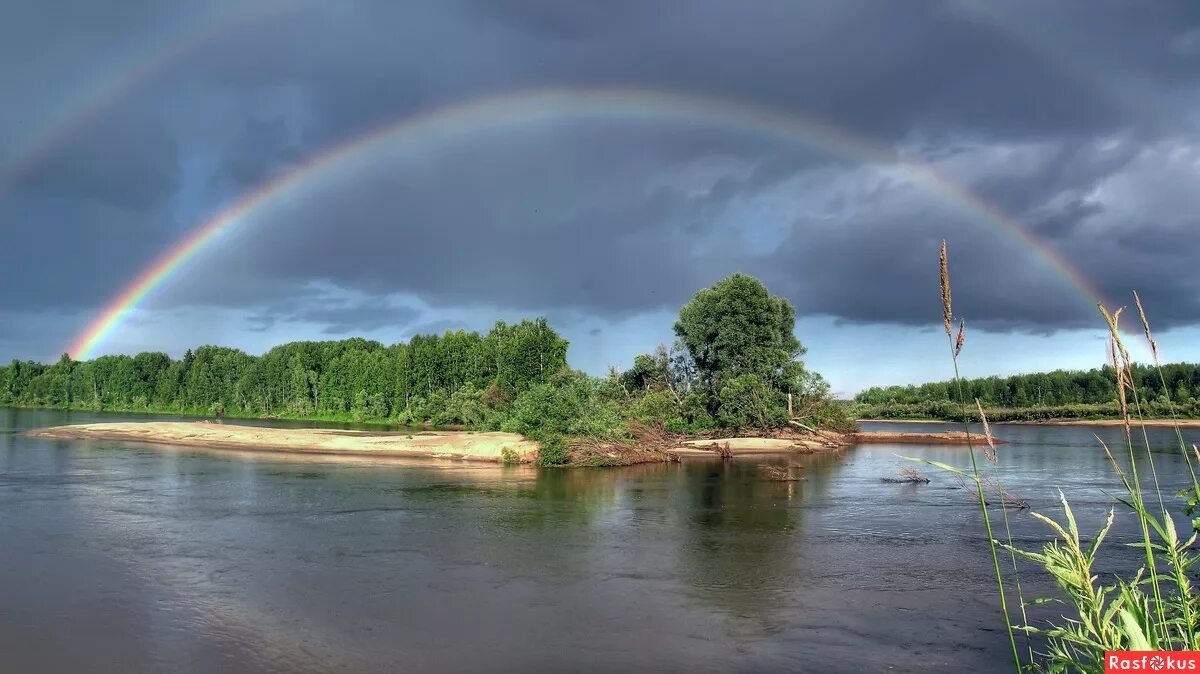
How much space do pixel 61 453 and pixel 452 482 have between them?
2804 centimetres

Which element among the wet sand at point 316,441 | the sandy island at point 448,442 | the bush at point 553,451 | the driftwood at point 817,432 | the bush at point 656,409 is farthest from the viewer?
the driftwood at point 817,432

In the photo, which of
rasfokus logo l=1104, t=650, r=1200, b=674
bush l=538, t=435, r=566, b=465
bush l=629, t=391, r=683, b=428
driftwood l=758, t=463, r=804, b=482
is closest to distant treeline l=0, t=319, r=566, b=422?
bush l=629, t=391, r=683, b=428

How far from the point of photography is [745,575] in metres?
16.3

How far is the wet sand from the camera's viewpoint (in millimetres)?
40653

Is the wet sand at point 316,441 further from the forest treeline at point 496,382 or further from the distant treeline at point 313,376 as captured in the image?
the distant treeline at point 313,376

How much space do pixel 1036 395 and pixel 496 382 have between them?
73380 millimetres

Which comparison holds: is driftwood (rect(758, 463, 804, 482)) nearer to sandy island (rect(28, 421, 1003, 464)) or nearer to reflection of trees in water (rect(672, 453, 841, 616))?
reflection of trees in water (rect(672, 453, 841, 616))

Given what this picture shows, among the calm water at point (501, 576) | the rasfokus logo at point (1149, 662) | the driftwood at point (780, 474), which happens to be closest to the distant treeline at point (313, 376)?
the driftwood at point (780, 474)

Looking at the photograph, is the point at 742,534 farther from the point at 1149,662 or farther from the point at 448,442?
the point at 448,442

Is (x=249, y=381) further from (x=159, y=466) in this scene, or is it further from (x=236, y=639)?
(x=236, y=639)

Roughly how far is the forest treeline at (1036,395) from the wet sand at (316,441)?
58411 millimetres

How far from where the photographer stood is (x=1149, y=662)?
3.54m

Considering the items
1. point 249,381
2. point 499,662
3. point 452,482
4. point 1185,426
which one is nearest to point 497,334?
point 249,381

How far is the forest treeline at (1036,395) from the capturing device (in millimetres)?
89375
